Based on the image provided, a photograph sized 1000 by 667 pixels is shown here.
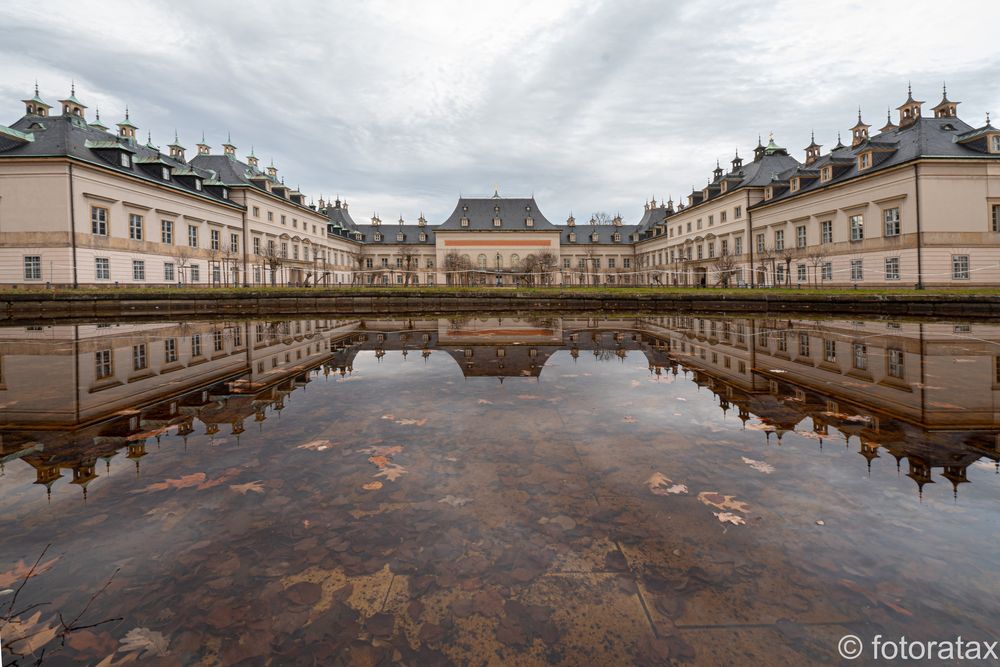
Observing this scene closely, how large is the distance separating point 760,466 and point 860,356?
19.9 ft

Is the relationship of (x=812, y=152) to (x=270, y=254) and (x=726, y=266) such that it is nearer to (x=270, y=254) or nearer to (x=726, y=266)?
(x=726, y=266)

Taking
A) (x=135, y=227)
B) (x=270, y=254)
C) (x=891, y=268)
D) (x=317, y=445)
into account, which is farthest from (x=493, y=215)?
(x=317, y=445)

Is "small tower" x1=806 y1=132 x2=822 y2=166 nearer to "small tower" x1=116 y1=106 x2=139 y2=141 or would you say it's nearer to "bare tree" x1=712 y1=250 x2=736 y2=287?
"bare tree" x1=712 y1=250 x2=736 y2=287

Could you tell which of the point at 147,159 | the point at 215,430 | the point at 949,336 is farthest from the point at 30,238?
the point at 949,336

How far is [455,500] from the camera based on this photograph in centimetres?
263

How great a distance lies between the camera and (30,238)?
27844 millimetres

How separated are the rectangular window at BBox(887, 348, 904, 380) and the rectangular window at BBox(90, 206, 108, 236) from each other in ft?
128

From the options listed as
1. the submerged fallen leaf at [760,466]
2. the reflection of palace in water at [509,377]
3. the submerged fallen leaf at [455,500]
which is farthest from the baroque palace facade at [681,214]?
the submerged fallen leaf at [455,500]

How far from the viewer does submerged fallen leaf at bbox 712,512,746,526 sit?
2379 mm

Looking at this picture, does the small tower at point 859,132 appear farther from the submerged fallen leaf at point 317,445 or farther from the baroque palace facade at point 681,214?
the submerged fallen leaf at point 317,445

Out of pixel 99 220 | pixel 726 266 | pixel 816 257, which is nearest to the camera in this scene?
pixel 99 220

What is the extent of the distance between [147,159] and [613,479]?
43.8 m

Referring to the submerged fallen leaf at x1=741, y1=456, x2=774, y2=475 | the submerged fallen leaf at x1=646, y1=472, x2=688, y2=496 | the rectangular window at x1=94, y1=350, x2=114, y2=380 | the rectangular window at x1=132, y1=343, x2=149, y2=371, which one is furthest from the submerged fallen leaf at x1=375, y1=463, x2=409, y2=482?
the rectangular window at x1=132, y1=343, x2=149, y2=371

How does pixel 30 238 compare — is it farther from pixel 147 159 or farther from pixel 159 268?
pixel 147 159
